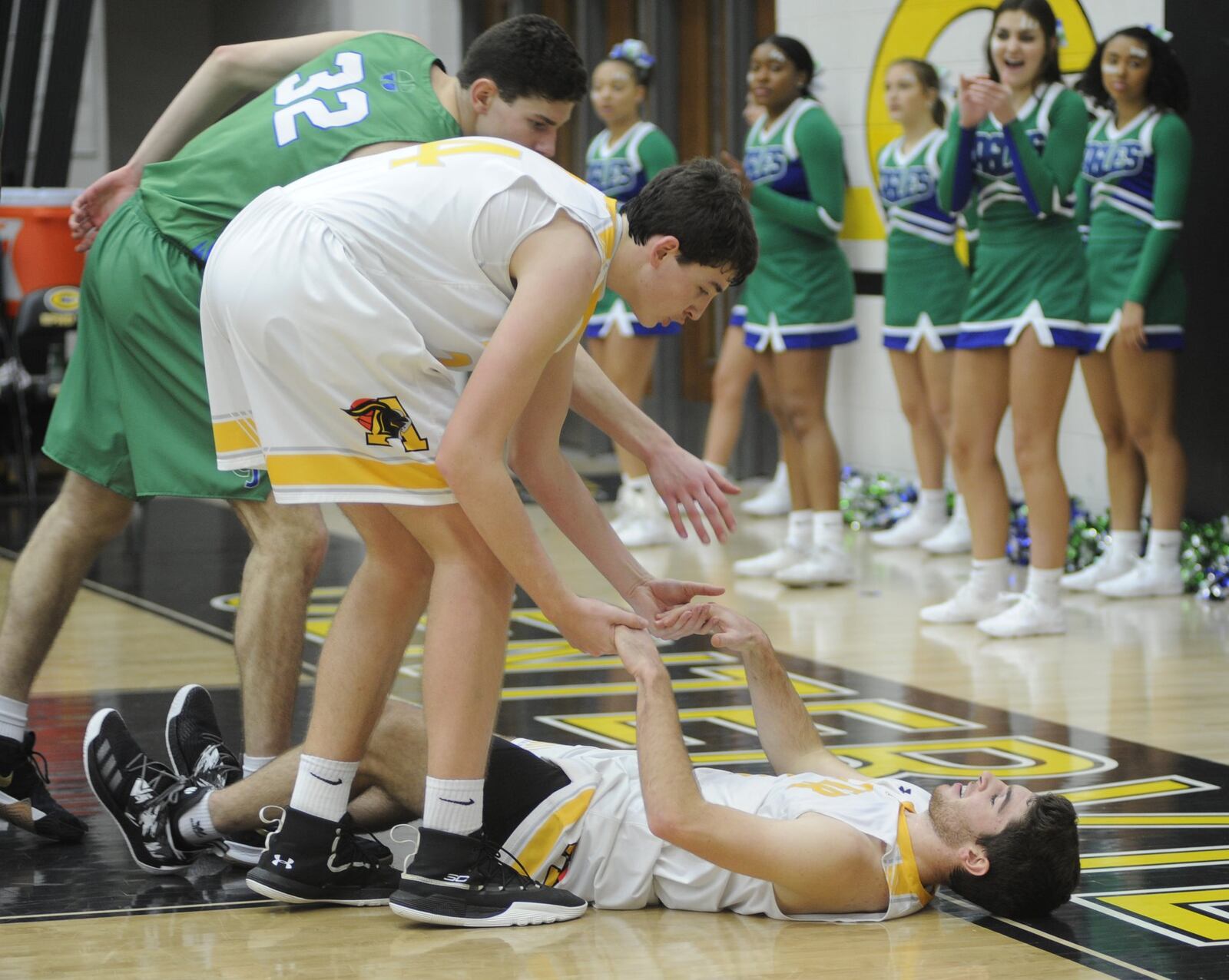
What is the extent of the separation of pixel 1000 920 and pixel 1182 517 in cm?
375

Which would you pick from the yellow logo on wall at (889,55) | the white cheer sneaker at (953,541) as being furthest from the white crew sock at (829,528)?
the yellow logo on wall at (889,55)

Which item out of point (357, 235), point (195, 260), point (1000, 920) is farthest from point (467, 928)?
point (195, 260)

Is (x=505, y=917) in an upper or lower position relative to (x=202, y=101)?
lower

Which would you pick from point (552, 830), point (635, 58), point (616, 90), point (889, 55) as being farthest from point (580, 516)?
point (889, 55)

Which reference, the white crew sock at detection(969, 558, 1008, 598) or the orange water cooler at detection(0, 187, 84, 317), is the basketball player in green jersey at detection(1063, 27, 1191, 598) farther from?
the orange water cooler at detection(0, 187, 84, 317)

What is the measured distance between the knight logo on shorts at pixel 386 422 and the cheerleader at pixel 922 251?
4320 mm

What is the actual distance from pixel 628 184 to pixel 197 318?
13.5 ft

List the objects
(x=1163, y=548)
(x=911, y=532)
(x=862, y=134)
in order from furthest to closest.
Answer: (x=862, y=134), (x=911, y=532), (x=1163, y=548)

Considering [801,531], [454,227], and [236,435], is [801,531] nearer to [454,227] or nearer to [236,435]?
[236,435]

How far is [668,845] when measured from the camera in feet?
9.37

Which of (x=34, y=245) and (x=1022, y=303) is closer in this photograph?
(x=1022, y=303)

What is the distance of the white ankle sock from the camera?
615cm

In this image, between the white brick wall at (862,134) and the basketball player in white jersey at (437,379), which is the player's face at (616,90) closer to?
the white brick wall at (862,134)

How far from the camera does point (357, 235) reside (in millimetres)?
2713
